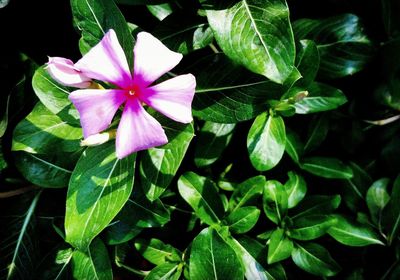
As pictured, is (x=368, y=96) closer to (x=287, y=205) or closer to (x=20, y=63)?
(x=287, y=205)

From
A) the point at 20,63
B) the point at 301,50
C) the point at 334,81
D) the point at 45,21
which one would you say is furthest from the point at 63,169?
the point at 334,81

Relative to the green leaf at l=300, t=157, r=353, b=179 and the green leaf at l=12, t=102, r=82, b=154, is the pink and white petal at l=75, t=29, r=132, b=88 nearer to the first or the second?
the green leaf at l=12, t=102, r=82, b=154

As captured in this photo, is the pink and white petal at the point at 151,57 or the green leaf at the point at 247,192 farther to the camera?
the green leaf at the point at 247,192

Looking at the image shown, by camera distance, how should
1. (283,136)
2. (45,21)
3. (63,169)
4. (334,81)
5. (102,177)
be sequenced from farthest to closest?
(334,81)
(45,21)
(63,169)
(283,136)
(102,177)

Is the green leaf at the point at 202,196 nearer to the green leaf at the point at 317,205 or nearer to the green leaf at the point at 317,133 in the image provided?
the green leaf at the point at 317,205

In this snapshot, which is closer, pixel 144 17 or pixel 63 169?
pixel 63 169

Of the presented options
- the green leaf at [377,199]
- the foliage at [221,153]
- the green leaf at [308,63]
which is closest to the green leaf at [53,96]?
the foliage at [221,153]

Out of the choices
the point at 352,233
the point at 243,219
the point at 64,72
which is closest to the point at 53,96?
the point at 64,72
